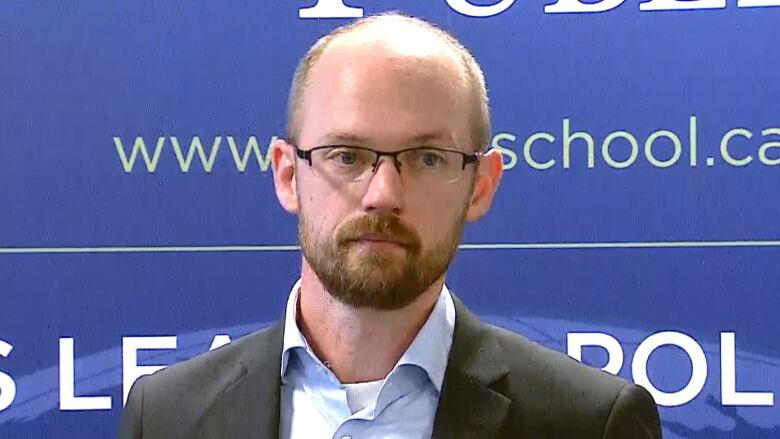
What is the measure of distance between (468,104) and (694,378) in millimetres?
985

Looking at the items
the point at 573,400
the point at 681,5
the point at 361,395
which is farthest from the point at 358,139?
the point at 681,5

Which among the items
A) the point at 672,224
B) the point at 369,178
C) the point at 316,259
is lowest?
the point at 672,224

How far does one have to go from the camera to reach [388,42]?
160 centimetres

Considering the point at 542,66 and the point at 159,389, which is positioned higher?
the point at 542,66

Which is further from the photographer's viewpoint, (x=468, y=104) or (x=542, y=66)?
(x=542, y=66)

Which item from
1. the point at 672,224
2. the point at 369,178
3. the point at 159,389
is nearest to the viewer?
the point at 369,178

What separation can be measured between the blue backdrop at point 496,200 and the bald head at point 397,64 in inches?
26.1

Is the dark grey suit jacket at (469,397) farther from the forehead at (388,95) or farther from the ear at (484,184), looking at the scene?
the forehead at (388,95)

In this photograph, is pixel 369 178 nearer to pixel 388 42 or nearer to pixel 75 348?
pixel 388 42

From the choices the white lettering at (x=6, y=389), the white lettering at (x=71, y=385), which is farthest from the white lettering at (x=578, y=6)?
the white lettering at (x=6, y=389)

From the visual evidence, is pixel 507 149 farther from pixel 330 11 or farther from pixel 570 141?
pixel 330 11

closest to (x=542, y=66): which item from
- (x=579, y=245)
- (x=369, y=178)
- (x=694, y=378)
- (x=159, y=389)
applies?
(x=579, y=245)

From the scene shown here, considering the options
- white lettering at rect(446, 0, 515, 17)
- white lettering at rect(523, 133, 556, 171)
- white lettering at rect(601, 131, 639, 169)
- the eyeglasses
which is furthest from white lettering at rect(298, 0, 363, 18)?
the eyeglasses

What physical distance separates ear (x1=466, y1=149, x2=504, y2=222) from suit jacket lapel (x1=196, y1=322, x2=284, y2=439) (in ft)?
1.21
